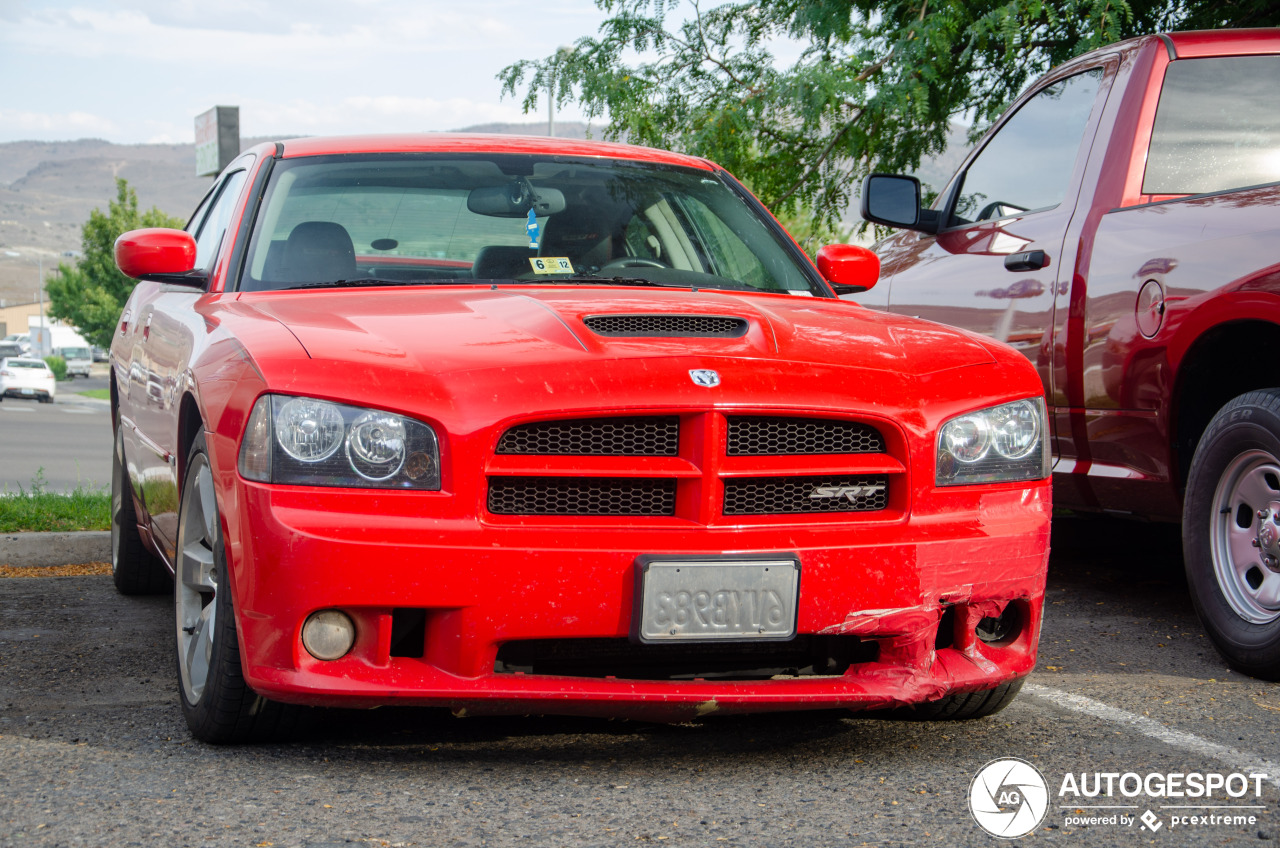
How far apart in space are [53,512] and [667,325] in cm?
482

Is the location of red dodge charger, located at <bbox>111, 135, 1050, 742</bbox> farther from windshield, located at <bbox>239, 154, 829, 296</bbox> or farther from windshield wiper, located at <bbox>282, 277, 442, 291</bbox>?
windshield, located at <bbox>239, 154, 829, 296</bbox>

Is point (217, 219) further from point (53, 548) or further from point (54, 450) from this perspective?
point (54, 450)

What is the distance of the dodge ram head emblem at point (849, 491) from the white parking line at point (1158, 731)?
94cm

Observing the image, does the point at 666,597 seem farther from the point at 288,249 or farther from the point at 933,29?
the point at 933,29

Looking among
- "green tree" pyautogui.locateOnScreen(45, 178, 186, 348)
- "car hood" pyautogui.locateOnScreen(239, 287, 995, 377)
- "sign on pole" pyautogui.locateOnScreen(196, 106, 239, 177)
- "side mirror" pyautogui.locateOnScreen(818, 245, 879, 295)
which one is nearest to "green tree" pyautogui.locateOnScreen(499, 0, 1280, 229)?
"side mirror" pyautogui.locateOnScreen(818, 245, 879, 295)

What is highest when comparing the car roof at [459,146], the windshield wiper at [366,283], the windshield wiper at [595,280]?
the car roof at [459,146]

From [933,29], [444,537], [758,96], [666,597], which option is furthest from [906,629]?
[758,96]

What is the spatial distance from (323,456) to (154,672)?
156 cm

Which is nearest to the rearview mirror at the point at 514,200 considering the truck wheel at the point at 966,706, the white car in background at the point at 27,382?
the truck wheel at the point at 966,706

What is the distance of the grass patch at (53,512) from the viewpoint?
6.66 meters

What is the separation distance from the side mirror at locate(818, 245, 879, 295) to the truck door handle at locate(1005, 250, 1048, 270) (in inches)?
29.9

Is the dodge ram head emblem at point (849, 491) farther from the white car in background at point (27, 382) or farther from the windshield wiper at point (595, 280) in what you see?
the white car in background at point (27, 382)

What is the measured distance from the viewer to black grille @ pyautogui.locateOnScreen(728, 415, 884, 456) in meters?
3.06

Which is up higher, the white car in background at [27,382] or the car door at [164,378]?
the car door at [164,378]
